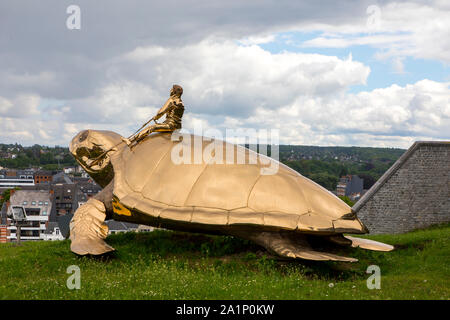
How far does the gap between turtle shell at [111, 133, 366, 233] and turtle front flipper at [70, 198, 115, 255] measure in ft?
2.80

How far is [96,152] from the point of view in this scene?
40.0 feet

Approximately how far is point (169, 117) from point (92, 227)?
3.43 metres

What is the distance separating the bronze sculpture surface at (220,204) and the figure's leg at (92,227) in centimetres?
2

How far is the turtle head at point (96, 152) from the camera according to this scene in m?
12.0

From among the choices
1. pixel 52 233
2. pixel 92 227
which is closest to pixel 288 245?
pixel 92 227

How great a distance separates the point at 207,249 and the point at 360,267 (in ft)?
12.3

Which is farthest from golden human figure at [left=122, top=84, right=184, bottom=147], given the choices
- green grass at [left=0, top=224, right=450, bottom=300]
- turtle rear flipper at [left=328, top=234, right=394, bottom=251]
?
turtle rear flipper at [left=328, top=234, right=394, bottom=251]

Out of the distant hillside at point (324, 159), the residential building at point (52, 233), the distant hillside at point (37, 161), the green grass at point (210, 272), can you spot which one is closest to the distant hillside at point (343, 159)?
the distant hillside at point (324, 159)

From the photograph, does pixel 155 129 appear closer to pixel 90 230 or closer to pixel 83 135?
pixel 83 135

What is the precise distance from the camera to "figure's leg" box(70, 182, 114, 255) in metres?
9.68

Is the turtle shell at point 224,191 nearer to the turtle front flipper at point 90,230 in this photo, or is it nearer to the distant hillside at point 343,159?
the turtle front flipper at point 90,230
